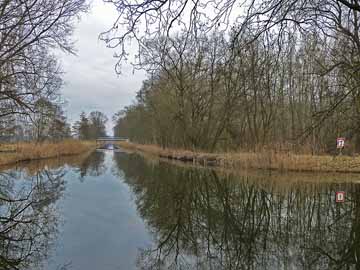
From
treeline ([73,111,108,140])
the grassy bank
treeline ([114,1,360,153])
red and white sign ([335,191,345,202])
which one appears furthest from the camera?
treeline ([73,111,108,140])

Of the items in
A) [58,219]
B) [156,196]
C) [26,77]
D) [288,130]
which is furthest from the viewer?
[288,130]

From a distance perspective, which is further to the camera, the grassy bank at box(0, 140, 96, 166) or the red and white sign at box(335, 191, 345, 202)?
the grassy bank at box(0, 140, 96, 166)

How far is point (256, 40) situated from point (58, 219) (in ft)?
19.4

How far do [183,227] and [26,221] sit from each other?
3297 mm

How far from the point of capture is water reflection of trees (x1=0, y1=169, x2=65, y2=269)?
18.4 feet

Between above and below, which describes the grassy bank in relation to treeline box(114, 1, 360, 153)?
below

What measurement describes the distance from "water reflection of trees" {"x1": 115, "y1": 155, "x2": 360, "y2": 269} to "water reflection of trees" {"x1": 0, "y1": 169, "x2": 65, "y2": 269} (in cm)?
171

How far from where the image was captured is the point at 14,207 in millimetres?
9578

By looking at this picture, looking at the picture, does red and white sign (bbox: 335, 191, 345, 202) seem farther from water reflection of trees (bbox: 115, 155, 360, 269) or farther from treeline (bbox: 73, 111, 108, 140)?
treeline (bbox: 73, 111, 108, 140)

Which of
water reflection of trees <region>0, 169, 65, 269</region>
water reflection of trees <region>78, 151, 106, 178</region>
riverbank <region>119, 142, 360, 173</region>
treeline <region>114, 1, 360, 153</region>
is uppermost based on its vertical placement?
treeline <region>114, 1, 360, 153</region>

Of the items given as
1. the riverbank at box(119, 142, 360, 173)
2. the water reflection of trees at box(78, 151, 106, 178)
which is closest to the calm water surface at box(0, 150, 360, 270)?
the riverbank at box(119, 142, 360, 173)

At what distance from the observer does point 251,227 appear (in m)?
7.40

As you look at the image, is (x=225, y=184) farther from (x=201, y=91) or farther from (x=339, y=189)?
(x=201, y=91)

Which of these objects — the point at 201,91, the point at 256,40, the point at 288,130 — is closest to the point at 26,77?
the point at 256,40
